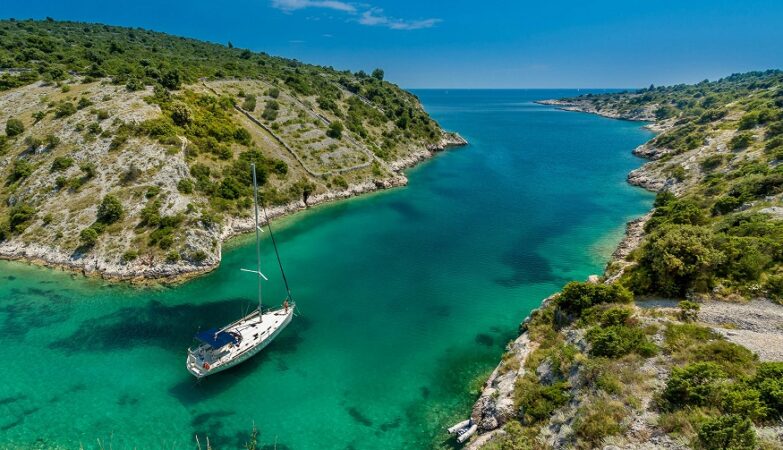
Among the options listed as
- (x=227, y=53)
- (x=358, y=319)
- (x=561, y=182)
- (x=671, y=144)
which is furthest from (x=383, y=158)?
(x=227, y=53)

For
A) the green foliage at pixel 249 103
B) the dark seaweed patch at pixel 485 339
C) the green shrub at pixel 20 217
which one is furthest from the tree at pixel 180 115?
the dark seaweed patch at pixel 485 339

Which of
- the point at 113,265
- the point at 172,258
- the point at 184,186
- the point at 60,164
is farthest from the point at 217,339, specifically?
the point at 60,164

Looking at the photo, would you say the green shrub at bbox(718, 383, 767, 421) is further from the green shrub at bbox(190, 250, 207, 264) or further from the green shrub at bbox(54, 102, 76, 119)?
the green shrub at bbox(54, 102, 76, 119)

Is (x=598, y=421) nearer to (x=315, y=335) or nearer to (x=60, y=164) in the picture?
(x=315, y=335)

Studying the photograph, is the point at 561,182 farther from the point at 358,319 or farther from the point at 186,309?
the point at 186,309

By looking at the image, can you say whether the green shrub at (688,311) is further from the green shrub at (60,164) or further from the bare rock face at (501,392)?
the green shrub at (60,164)

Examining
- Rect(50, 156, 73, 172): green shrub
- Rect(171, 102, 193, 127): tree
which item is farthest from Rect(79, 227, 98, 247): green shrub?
Rect(171, 102, 193, 127): tree
